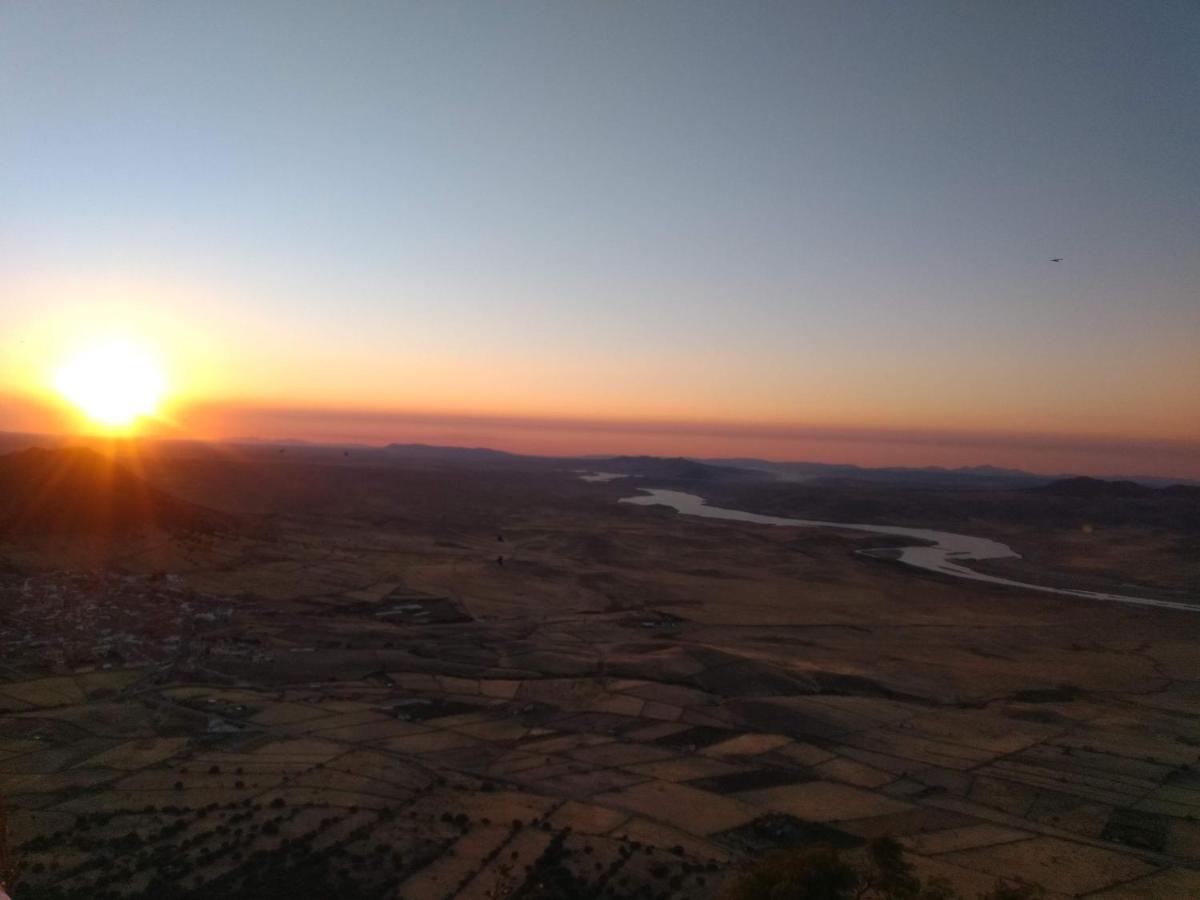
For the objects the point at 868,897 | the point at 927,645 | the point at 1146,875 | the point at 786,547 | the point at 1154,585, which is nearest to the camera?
the point at 868,897

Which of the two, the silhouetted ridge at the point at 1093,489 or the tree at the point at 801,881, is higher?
the silhouetted ridge at the point at 1093,489

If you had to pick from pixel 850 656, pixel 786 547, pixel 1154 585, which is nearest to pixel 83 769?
pixel 850 656

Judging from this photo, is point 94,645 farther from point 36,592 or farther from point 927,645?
point 927,645

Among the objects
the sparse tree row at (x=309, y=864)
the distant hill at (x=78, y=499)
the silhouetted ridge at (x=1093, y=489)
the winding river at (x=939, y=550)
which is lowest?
the winding river at (x=939, y=550)

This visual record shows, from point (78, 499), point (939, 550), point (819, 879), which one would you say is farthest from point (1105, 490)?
point (819, 879)

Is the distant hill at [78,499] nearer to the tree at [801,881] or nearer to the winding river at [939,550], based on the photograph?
the tree at [801,881]

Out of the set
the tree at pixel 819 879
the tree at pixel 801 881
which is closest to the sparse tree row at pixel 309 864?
the tree at pixel 819 879
